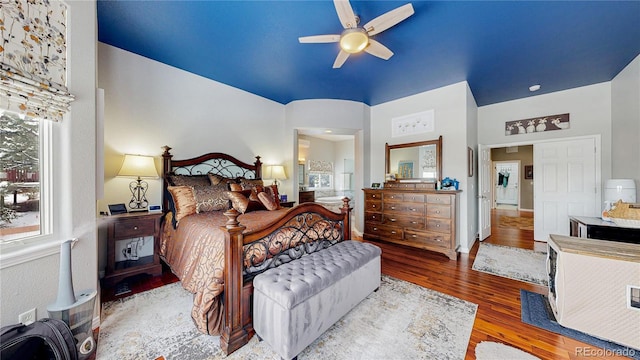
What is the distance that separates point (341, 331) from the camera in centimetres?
183

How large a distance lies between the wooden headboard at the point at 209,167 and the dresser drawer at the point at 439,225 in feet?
10.4

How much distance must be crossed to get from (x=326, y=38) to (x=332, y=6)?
0.86ft

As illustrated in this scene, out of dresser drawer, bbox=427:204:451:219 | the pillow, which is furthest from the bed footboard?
dresser drawer, bbox=427:204:451:219

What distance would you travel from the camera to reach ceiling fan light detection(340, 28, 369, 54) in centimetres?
209

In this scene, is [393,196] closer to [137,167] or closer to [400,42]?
[400,42]

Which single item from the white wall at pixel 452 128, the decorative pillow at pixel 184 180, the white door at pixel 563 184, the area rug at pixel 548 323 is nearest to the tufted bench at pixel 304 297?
the area rug at pixel 548 323

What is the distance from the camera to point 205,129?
359cm

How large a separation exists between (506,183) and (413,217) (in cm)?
807

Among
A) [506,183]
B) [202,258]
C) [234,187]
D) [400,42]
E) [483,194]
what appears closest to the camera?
[202,258]

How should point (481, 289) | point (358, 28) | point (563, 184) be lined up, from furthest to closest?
point (563, 184)
point (481, 289)
point (358, 28)

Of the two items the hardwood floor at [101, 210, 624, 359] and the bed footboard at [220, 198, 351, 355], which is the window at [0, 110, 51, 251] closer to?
the hardwood floor at [101, 210, 624, 359]

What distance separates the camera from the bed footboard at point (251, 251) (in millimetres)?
1588

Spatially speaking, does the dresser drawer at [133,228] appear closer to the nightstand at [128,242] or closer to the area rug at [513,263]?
the nightstand at [128,242]

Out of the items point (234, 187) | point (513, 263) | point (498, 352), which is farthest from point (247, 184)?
point (513, 263)
